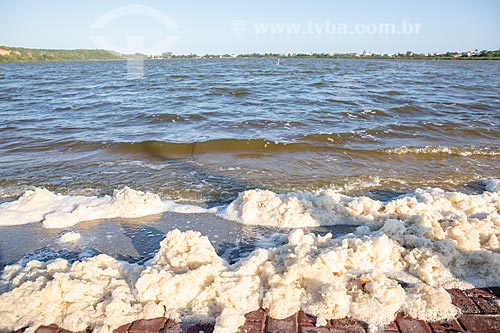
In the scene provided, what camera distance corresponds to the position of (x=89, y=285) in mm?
2557

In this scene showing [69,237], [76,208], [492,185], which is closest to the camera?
[69,237]

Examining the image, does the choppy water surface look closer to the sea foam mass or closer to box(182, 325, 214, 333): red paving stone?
the sea foam mass

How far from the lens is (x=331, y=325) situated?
2273 millimetres

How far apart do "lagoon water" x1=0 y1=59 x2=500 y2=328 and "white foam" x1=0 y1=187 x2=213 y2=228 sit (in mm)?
22

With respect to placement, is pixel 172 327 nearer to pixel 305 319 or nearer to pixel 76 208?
pixel 305 319

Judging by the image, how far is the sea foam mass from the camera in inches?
92.9

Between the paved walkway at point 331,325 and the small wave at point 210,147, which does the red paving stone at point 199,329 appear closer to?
the paved walkway at point 331,325

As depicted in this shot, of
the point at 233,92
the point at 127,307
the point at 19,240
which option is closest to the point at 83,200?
the point at 19,240

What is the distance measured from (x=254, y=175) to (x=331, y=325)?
4027 millimetres

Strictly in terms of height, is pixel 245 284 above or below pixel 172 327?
above

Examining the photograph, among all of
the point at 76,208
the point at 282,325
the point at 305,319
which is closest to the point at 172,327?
the point at 282,325

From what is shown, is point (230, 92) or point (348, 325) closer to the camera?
point (348, 325)

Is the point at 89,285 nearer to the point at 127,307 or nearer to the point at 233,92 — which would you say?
the point at 127,307

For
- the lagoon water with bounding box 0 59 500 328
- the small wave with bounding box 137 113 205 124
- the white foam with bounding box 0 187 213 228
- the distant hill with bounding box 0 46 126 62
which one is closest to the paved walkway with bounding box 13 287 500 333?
the lagoon water with bounding box 0 59 500 328
